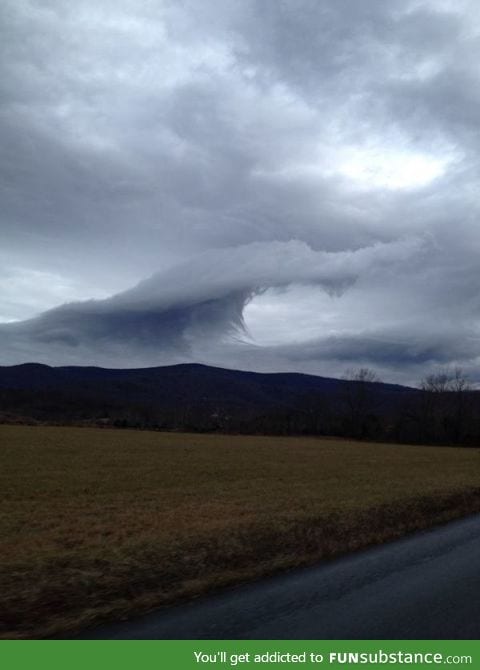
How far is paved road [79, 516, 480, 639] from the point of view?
6.94 meters

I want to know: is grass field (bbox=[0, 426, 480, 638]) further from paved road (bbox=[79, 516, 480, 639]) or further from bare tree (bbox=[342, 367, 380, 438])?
bare tree (bbox=[342, 367, 380, 438])

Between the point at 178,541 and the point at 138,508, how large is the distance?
6.70m

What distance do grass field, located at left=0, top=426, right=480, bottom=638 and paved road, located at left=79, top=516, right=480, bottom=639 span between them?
70cm

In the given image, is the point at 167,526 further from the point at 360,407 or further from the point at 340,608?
the point at 360,407

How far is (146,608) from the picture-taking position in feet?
26.3

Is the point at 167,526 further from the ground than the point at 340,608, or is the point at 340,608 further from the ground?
the point at 340,608

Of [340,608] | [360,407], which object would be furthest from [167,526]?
[360,407]

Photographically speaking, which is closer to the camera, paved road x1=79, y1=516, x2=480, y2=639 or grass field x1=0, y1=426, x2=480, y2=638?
paved road x1=79, y1=516, x2=480, y2=639

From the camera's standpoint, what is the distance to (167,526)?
14.5m

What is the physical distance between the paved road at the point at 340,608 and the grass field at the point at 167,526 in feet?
2.28

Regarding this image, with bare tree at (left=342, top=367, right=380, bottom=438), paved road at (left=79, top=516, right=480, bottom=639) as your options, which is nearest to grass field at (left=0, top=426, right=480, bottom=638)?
paved road at (left=79, top=516, right=480, bottom=639)

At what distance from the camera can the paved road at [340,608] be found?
6938mm

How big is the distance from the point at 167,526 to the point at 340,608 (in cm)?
744

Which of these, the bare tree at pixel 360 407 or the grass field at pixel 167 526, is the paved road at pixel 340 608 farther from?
the bare tree at pixel 360 407
